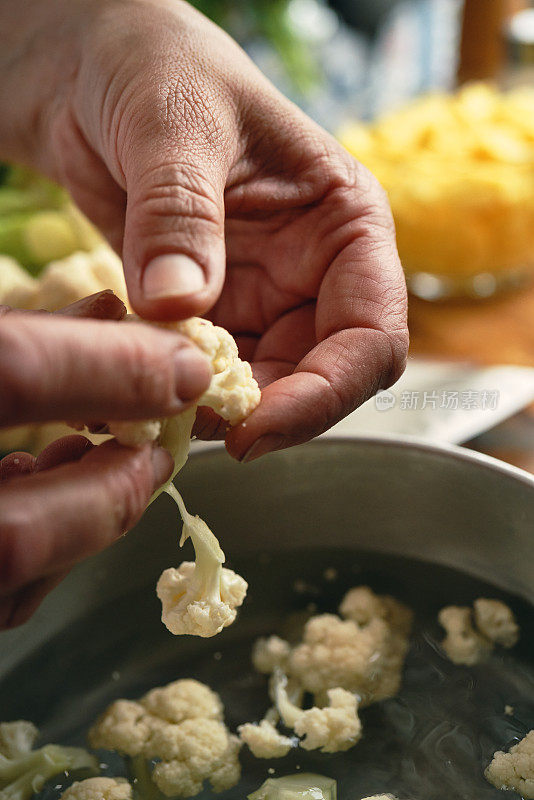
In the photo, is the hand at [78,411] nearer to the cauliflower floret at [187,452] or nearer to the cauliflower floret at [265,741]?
the cauliflower floret at [187,452]

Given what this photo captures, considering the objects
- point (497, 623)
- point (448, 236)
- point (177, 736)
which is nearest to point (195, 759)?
point (177, 736)

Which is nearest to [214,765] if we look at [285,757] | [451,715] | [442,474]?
[285,757]

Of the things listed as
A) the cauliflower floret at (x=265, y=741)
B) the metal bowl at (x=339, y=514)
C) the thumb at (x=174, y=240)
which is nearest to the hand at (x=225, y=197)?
the thumb at (x=174, y=240)

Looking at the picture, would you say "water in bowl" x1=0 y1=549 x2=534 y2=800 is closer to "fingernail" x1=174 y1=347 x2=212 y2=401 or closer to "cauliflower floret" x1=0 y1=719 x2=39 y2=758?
"cauliflower floret" x1=0 y1=719 x2=39 y2=758

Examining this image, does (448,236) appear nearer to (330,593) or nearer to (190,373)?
(330,593)

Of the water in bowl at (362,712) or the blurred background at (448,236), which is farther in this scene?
the blurred background at (448,236)

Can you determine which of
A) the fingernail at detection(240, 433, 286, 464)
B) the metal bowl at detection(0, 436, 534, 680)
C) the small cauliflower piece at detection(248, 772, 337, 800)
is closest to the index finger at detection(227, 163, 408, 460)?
the fingernail at detection(240, 433, 286, 464)
